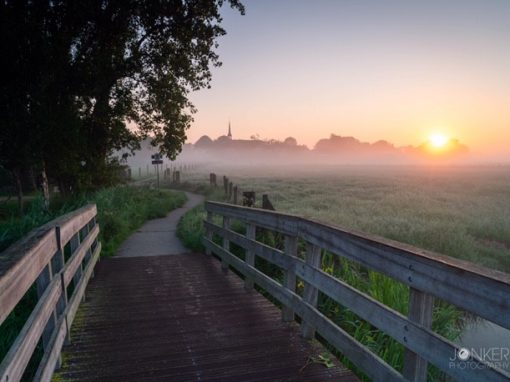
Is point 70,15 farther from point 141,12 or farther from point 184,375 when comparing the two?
point 184,375

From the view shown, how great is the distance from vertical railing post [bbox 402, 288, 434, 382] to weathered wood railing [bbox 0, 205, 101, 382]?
8.36ft

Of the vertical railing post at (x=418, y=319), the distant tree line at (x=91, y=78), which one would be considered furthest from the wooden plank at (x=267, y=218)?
the distant tree line at (x=91, y=78)

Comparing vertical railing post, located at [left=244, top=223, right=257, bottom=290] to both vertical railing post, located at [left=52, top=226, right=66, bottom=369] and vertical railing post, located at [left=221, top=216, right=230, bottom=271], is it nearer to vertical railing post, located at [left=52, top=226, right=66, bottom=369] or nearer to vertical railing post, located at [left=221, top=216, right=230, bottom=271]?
vertical railing post, located at [left=221, top=216, right=230, bottom=271]

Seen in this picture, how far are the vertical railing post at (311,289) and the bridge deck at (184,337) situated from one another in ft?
0.43

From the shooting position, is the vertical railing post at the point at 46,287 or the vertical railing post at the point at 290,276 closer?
the vertical railing post at the point at 46,287

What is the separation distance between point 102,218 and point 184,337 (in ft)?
24.3

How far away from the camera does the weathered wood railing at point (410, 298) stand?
2148 millimetres

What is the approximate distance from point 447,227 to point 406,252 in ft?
43.8

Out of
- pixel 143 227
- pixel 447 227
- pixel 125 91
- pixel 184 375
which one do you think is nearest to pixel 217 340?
pixel 184 375

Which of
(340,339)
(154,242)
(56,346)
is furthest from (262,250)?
(154,242)

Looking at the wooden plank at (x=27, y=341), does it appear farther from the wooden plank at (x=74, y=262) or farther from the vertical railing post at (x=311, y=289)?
the vertical railing post at (x=311, y=289)

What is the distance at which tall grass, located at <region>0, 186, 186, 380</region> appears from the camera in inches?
189

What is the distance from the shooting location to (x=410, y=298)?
8.96 ft

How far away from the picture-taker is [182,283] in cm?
669
